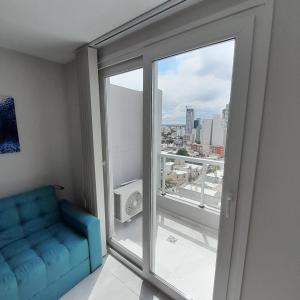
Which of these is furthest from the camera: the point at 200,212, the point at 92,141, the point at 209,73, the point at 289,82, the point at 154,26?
the point at 200,212

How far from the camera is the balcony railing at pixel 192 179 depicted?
8.23 ft

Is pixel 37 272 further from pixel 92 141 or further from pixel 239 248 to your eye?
pixel 239 248

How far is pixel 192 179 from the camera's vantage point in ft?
9.05

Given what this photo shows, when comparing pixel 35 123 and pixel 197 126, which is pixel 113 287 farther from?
pixel 35 123

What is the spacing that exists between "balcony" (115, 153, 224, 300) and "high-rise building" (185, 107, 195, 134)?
628mm

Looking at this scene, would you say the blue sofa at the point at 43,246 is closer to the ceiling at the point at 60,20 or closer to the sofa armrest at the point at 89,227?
the sofa armrest at the point at 89,227

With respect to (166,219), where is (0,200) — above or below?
above

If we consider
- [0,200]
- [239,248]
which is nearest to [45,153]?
[0,200]

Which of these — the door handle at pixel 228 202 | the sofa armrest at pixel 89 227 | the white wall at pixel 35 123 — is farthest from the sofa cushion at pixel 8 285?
the door handle at pixel 228 202

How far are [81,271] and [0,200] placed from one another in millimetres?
1033

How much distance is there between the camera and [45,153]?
2.12 m

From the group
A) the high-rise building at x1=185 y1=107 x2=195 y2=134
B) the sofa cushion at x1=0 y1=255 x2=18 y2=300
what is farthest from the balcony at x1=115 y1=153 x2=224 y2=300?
the sofa cushion at x1=0 y1=255 x2=18 y2=300

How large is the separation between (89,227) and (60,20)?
177 cm

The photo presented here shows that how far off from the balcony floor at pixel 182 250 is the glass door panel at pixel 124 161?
1 cm
